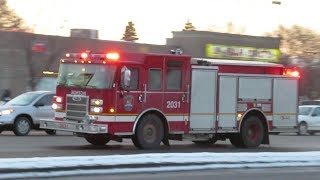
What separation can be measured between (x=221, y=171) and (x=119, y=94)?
4.67 m

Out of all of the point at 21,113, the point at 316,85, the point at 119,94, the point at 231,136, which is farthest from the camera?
the point at 316,85

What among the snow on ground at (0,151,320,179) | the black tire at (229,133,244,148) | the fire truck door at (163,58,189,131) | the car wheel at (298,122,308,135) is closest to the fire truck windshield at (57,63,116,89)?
the fire truck door at (163,58,189,131)

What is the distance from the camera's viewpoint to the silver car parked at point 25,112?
23.0m

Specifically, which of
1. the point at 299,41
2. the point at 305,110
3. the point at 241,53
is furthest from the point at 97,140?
the point at 299,41

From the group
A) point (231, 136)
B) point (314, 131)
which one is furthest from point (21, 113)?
point (314, 131)

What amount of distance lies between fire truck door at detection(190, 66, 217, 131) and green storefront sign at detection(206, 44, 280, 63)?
30.0 metres

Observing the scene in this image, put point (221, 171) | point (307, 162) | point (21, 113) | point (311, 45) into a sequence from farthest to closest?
point (311, 45) < point (21, 113) < point (307, 162) < point (221, 171)

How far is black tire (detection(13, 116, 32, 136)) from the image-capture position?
75.6ft

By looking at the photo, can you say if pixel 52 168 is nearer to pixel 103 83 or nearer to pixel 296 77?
pixel 103 83

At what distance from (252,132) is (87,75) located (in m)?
5.84

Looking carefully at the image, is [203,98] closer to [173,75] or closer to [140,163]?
[173,75]

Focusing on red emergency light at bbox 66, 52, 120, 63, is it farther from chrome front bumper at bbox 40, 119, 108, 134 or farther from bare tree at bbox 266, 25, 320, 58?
bare tree at bbox 266, 25, 320, 58

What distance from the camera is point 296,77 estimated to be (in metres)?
21.2

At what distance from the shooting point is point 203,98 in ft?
62.3
